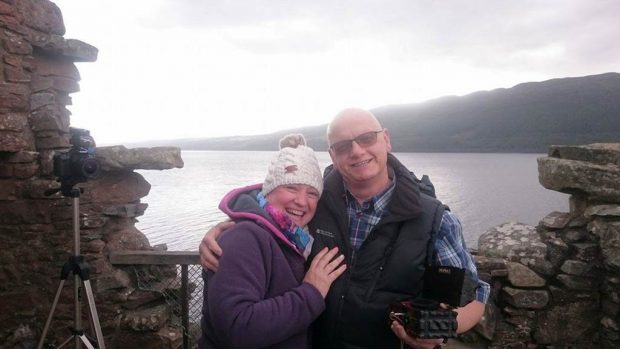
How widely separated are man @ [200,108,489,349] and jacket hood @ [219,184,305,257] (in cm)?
18

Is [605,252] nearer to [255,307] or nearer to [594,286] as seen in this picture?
[594,286]

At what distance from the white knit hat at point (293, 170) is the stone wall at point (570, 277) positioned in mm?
2672

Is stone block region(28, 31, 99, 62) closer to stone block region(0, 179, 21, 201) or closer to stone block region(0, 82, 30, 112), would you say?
stone block region(0, 82, 30, 112)

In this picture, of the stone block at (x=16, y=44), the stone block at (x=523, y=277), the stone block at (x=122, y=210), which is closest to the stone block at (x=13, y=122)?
the stone block at (x=16, y=44)

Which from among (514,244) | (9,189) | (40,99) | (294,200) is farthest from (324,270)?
(40,99)

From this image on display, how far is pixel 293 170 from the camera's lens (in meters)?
2.07

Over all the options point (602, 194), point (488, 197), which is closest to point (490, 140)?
point (488, 197)

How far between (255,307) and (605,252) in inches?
143

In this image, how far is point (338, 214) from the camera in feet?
7.32

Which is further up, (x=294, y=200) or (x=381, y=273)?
(x=294, y=200)

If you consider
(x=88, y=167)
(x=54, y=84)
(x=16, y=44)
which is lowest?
(x=88, y=167)

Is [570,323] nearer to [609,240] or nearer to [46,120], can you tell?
[609,240]

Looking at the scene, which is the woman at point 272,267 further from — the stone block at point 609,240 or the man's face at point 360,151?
the stone block at point 609,240

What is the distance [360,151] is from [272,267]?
0.77 m
